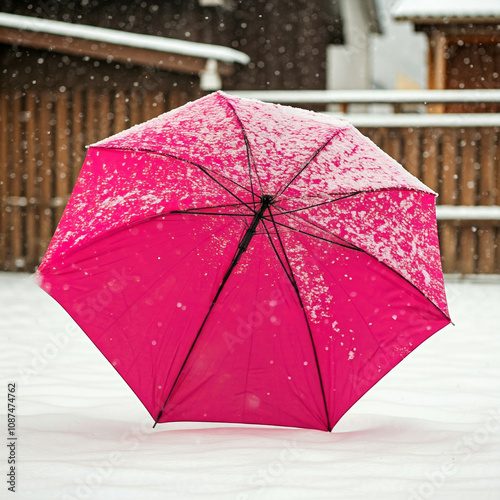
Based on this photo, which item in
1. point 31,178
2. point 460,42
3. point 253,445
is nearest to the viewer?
point 253,445

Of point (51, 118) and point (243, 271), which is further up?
point (51, 118)

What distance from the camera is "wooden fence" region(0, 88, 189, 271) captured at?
8.46 metres

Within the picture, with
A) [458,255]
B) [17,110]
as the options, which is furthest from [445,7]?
[17,110]

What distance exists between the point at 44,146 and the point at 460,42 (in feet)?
22.9

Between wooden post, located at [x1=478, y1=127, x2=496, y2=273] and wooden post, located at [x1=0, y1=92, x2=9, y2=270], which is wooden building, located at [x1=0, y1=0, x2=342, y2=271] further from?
wooden post, located at [x1=478, y1=127, x2=496, y2=273]

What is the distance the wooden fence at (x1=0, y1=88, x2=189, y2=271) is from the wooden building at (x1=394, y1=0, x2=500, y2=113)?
14.7ft

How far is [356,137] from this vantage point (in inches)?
121

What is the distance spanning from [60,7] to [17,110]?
3.16 metres

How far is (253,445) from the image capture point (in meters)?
2.96

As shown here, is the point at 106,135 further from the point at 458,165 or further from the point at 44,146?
the point at 458,165

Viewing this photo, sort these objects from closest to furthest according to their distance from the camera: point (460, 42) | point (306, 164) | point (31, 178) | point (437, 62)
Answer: point (306, 164), point (31, 178), point (437, 62), point (460, 42)

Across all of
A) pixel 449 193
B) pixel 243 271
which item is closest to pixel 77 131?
pixel 449 193

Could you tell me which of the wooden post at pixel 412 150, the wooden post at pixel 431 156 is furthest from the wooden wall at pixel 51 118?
the wooden post at pixel 431 156

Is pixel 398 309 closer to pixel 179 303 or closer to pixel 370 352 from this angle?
pixel 370 352
